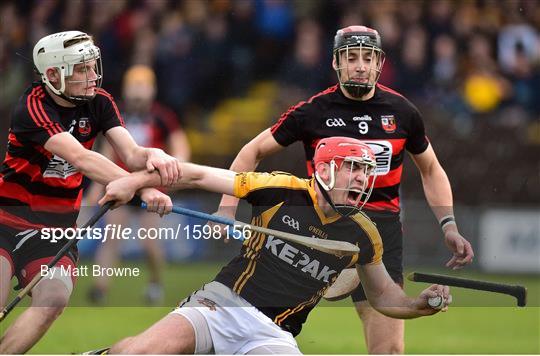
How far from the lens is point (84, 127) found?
19.5 feet

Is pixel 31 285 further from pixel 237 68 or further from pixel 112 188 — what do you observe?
pixel 237 68

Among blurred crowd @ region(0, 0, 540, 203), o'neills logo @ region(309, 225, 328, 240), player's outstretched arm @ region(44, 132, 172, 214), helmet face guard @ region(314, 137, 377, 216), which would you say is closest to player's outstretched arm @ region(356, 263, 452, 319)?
o'neills logo @ region(309, 225, 328, 240)

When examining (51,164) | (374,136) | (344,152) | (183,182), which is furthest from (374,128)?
(51,164)

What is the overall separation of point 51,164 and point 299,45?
7.69 meters

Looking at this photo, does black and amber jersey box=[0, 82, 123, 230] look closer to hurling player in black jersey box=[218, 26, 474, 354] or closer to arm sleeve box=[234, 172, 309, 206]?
hurling player in black jersey box=[218, 26, 474, 354]

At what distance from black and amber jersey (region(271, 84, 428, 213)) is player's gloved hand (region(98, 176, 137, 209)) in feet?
3.90

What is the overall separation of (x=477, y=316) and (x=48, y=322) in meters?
4.71

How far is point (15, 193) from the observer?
19.4ft

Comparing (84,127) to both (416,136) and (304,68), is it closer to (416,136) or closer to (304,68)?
(416,136)

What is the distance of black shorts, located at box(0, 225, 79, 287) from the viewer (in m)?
5.80

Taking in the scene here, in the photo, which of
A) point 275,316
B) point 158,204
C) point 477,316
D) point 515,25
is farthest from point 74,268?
point 515,25

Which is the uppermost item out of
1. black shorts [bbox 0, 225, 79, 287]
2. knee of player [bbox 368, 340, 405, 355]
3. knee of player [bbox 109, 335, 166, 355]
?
black shorts [bbox 0, 225, 79, 287]

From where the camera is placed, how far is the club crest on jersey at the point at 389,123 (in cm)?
634

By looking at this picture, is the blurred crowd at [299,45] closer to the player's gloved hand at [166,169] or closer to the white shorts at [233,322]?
the player's gloved hand at [166,169]
